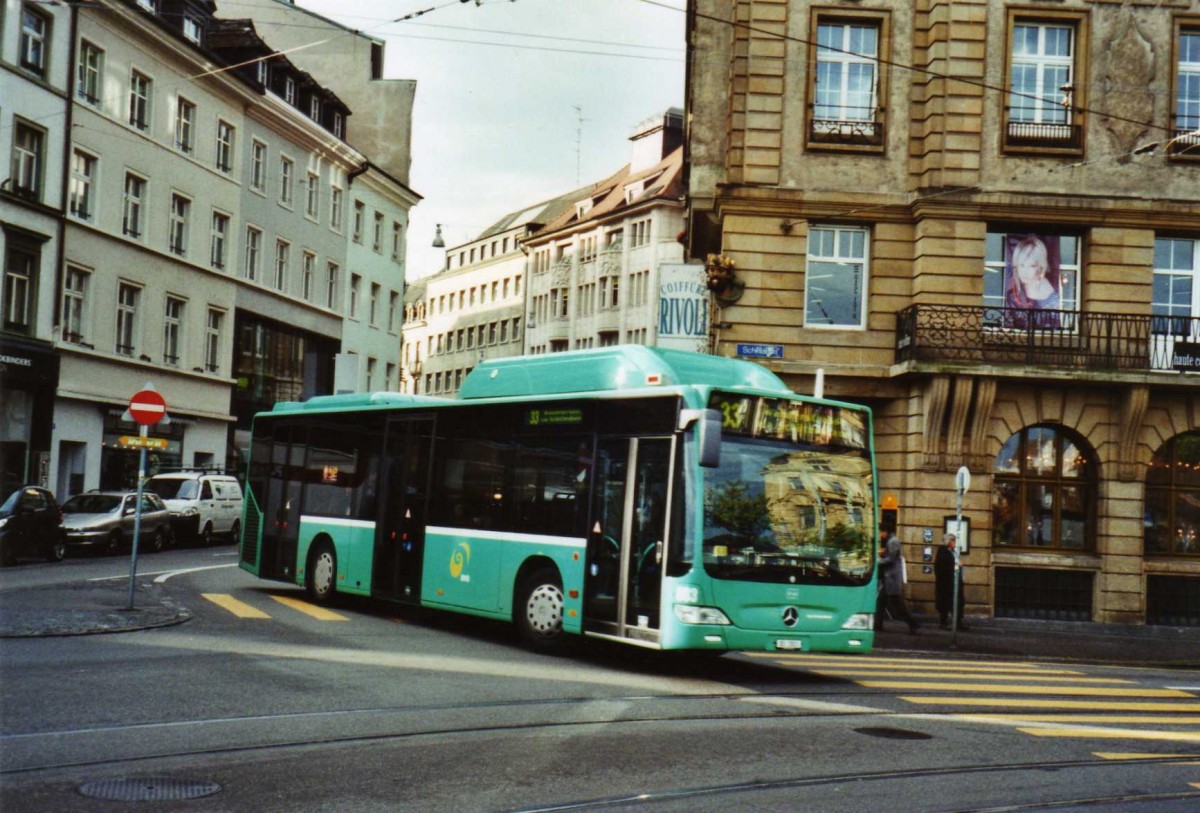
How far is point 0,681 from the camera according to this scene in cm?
1141

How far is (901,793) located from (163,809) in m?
4.13

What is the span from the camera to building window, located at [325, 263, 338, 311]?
56.9m

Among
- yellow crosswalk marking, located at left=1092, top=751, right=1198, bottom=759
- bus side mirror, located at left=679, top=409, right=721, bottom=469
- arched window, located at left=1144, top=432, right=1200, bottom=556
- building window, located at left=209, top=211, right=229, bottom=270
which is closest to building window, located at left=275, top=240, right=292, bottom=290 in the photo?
building window, located at left=209, top=211, right=229, bottom=270

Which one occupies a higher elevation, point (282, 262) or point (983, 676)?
point (282, 262)

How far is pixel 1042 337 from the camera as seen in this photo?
27.6 m

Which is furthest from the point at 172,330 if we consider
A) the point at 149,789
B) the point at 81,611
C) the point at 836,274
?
the point at 149,789

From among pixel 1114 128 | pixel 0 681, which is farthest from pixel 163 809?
pixel 1114 128

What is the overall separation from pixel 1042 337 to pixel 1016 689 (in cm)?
1380

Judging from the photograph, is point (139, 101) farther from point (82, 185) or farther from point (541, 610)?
point (541, 610)

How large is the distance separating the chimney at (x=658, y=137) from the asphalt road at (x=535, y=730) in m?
74.9

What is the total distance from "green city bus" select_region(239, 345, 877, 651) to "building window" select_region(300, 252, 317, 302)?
36913 mm

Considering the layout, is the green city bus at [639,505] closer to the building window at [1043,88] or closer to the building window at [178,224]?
the building window at [1043,88]

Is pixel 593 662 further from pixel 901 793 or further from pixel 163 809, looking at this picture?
pixel 163 809

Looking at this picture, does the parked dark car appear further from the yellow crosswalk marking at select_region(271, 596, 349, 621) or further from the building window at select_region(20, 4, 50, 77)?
the building window at select_region(20, 4, 50, 77)
